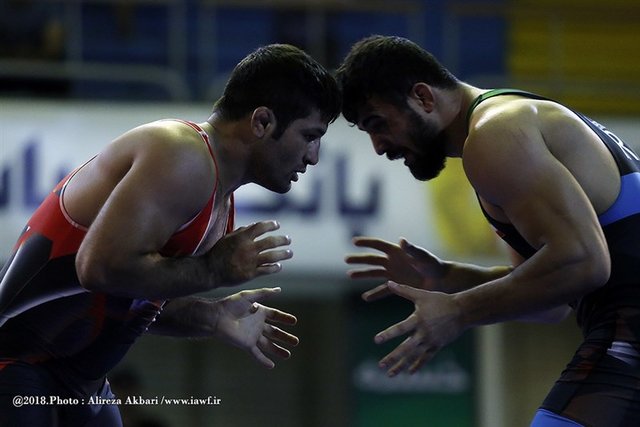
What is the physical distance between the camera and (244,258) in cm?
334

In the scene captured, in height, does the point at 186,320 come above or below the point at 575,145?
below

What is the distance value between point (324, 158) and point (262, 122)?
15.9ft

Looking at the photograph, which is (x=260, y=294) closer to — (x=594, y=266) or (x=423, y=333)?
(x=423, y=333)

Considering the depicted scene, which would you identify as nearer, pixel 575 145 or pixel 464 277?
pixel 575 145

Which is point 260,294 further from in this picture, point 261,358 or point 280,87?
point 280,87

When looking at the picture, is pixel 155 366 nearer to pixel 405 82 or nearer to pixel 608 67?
pixel 608 67

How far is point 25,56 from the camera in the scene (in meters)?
9.06

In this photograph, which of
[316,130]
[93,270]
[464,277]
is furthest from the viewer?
[464,277]

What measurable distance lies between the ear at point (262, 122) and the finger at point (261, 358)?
0.80m

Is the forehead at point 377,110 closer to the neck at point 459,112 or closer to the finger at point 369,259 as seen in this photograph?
the neck at point 459,112

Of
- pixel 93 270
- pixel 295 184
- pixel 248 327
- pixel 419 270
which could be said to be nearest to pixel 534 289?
pixel 419 270

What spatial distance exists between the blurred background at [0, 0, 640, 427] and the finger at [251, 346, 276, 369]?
395 centimetres

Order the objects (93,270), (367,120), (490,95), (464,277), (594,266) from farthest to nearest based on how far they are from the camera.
A: (464,277) → (367,120) → (490,95) → (93,270) → (594,266)

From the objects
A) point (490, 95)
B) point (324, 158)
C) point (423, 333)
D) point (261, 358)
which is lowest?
point (324, 158)
